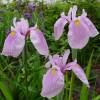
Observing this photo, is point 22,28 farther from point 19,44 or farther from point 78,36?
point 78,36

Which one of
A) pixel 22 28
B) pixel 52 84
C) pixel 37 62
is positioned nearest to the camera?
pixel 52 84

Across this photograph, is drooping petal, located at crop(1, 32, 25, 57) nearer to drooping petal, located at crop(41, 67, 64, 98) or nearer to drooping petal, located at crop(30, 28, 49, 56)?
drooping petal, located at crop(30, 28, 49, 56)

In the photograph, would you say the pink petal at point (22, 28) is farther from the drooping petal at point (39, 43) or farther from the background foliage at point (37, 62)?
the background foliage at point (37, 62)

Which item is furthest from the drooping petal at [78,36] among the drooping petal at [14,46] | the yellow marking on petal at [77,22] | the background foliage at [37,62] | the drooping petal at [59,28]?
the background foliage at [37,62]

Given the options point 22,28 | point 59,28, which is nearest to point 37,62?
point 22,28

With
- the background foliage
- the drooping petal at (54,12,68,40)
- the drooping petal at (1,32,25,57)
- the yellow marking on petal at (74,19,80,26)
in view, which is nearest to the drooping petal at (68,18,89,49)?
the yellow marking on petal at (74,19,80,26)

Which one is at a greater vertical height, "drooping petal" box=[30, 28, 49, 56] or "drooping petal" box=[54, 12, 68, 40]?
"drooping petal" box=[54, 12, 68, 40]

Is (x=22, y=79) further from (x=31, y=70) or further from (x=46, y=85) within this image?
(x=46, y=85)

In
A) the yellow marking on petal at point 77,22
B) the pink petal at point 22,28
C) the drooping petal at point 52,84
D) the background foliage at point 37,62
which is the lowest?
the background foliage at point 37,62
